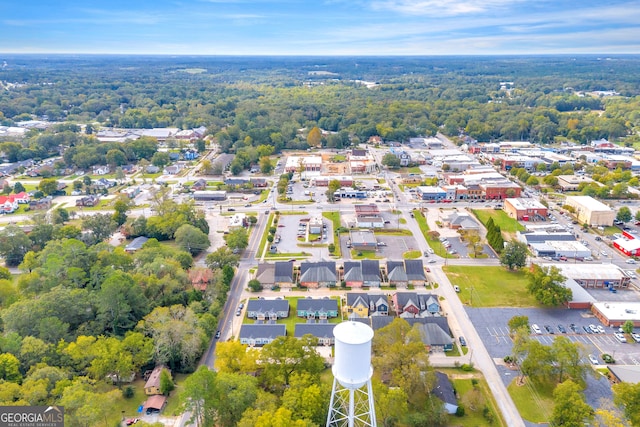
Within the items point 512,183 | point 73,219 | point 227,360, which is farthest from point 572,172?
point 73,219

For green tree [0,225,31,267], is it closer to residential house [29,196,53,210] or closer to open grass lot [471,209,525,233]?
residential house [29,196,53,210]

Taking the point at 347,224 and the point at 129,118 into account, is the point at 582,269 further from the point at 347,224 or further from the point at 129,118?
the point at 129,118

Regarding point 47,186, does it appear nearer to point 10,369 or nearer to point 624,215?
point 10,369

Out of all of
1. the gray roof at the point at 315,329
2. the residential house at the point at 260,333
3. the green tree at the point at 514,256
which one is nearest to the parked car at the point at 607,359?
the green tree at the point at 514,256

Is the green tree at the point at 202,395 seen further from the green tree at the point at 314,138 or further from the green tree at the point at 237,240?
the green tree at the point at 314,138

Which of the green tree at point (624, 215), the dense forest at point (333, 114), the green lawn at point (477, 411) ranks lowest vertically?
the green lawn at point (477, 411)

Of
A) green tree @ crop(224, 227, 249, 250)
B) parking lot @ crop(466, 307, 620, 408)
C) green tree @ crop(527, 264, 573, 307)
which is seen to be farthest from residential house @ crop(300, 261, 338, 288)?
green tree @ crop(527, 264, 573, 307)
